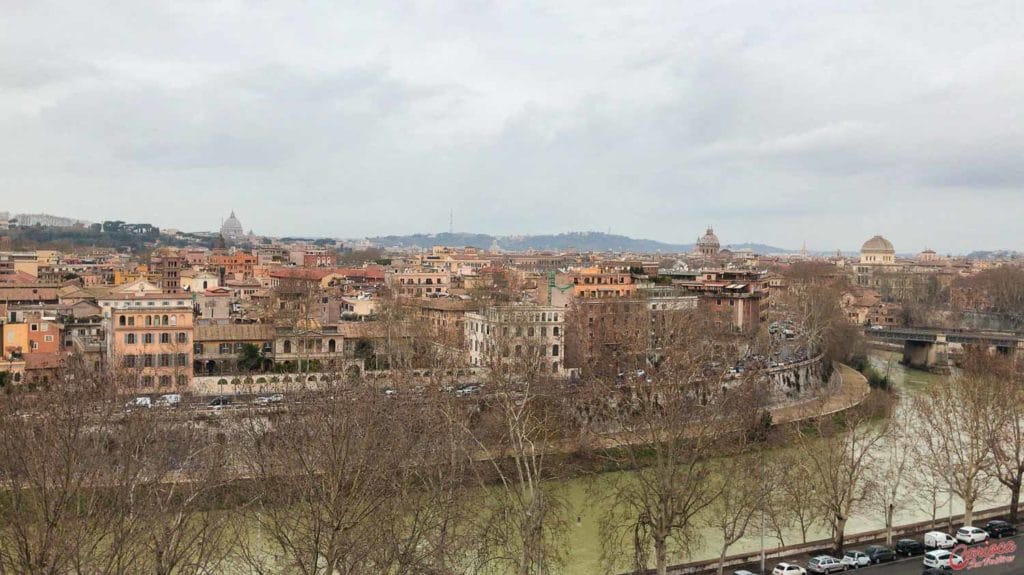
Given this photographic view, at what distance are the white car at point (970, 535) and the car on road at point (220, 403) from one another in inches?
511

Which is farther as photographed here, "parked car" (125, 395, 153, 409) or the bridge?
the bridge

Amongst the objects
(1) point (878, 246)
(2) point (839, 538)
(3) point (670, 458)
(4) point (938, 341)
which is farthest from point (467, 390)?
(1) point (878, 246)

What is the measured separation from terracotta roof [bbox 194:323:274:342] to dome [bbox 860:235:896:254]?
73.6 m

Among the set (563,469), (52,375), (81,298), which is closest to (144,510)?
(563,469)

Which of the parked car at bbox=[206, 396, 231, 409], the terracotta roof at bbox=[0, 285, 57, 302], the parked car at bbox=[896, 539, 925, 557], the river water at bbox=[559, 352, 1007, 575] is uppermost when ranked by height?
the terracotta roof at bbox=[0, 285, 57, 302]

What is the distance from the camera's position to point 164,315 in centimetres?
2105

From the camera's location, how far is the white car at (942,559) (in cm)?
1062

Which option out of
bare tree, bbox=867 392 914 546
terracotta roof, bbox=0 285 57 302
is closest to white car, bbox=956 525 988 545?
bare tree, bbox=867 392 914 546

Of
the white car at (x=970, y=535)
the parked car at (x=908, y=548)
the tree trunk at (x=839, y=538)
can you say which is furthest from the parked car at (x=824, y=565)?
the white car at (x=970, y=535)

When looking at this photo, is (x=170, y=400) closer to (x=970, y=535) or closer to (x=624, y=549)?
(x=624, y=549)

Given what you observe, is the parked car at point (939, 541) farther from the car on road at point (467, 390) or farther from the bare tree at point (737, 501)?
the car on road at point (467, 390)

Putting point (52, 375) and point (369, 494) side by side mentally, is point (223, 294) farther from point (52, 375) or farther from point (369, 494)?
point (369, 494)

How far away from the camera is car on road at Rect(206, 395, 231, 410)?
17622 millimetres

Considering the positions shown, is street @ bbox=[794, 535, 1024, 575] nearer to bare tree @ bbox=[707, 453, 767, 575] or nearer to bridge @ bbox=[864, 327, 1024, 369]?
bare tree @ bbox=[707, 453, 767, 575]
